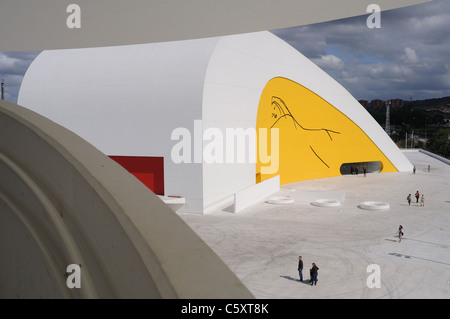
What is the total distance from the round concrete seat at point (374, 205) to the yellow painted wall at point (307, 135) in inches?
290

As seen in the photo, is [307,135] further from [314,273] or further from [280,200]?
[314,273]

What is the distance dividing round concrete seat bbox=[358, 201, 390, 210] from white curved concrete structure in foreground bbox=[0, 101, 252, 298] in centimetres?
1847

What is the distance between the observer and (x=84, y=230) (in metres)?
3.95

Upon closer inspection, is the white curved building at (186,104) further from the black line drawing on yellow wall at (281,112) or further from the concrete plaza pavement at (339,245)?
the concrete plaza pavement at (339,245)

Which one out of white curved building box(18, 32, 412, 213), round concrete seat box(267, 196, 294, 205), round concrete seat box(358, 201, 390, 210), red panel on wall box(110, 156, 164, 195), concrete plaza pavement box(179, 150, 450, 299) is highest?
white curved building box(18, 32, 412, 213)

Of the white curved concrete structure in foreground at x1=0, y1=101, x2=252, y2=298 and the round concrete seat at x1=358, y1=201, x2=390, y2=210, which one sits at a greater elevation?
the white curved concrete structure in foreground at x1=0, y1=101, x2=252, y2=298

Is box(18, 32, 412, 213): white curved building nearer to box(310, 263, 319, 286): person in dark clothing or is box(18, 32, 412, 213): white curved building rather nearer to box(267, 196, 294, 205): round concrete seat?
box(267, 196, 294, 205): round concrete seat

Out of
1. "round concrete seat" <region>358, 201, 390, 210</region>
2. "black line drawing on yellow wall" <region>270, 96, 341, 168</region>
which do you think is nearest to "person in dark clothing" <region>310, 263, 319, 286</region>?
"round concrete seat" <region>358, 201, 390, 210</region>

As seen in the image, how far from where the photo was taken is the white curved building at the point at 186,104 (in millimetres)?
21359

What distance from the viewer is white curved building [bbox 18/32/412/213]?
70.1ft

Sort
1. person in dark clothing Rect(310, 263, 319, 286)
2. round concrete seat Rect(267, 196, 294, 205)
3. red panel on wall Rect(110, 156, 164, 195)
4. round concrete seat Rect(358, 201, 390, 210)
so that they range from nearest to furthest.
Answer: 1. person in dark clothing Rect(310, 263, 319, 286)
2. round concrete seat Rect(358, 201, 390, 210)
3. red panel on wall Rect(110, 156, 164, 195)
4. round concrete seat Rect(267, 196, 294, 205)

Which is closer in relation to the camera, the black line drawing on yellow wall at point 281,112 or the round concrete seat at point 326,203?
the round concrete seat at point 326,203

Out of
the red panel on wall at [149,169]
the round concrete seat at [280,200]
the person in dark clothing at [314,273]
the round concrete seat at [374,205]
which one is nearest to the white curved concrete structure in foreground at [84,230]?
the person in dark clothing at [314,273]

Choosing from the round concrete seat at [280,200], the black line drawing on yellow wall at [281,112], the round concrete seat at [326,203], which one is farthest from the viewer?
the black line drawing on yellow wall at [281,112]
